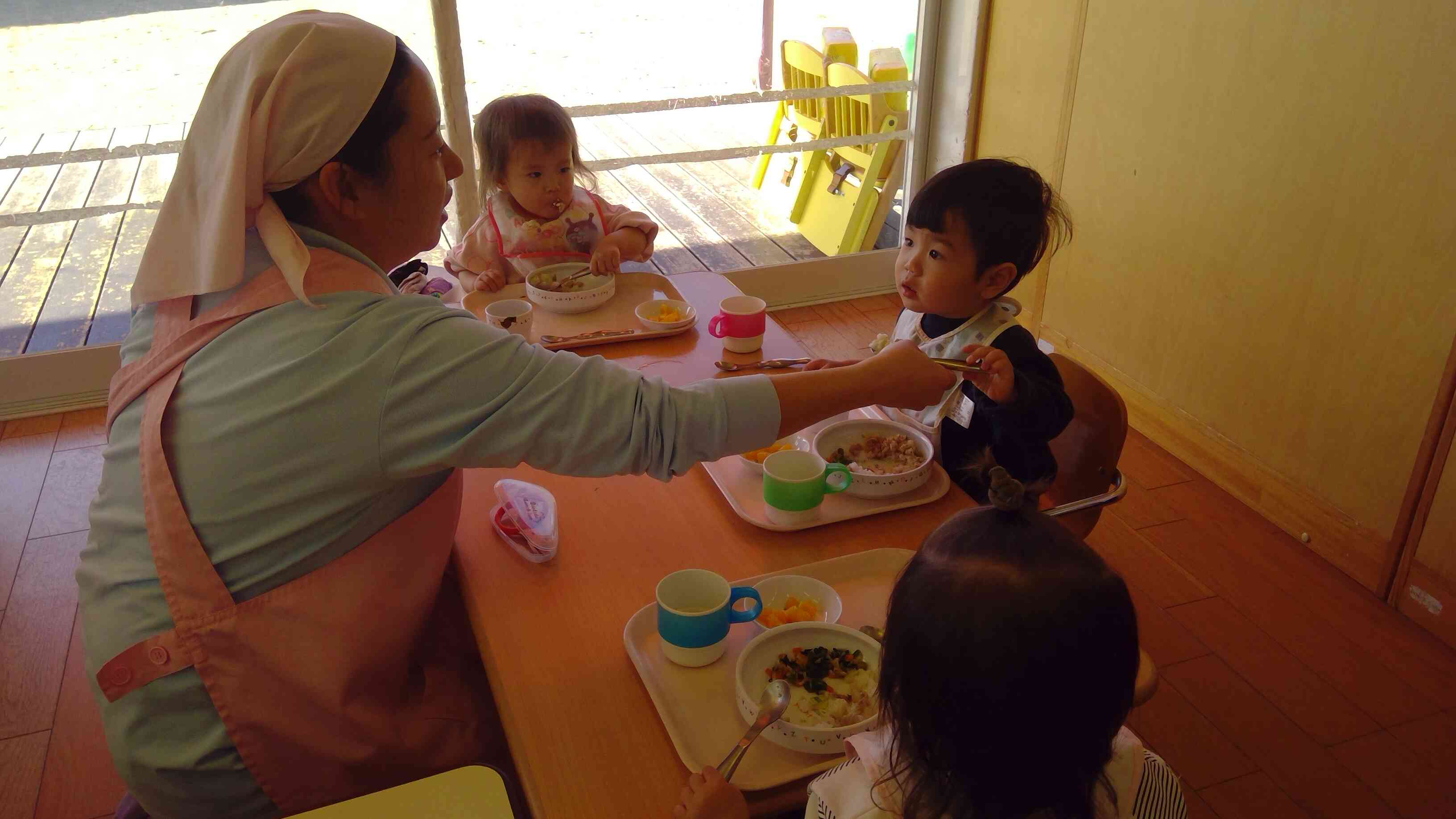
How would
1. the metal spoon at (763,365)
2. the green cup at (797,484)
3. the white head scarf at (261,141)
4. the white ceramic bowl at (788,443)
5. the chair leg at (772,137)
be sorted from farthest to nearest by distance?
the chair leg at (772,137), the metal spoon at (763,365), the white ceramic bowl at (788,443), the green cup at (797,484), the white head scarf at (261,141)

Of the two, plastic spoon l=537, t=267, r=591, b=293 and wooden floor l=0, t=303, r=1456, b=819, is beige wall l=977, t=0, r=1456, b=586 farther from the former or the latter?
plastic spoon l=537, t=267, r=591, b=293

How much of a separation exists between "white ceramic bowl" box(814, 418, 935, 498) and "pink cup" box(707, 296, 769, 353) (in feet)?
0.96


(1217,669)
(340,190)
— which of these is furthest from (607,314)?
(1217,669)

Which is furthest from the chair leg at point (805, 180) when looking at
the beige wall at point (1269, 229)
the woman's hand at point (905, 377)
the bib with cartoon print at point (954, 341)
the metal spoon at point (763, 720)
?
the metal spoon at point (763, 720)

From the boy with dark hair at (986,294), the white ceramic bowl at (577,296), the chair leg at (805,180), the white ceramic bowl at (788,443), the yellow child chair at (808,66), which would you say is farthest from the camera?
the chair leg at (805,180)

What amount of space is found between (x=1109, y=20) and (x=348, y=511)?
8.76 feet

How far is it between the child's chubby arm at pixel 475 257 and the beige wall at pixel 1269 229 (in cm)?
183

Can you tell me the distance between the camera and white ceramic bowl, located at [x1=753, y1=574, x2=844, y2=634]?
1.15 m

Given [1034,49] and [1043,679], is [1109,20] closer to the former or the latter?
[1034,49]

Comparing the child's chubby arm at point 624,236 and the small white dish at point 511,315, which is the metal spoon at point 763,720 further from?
the child's chubby arm at point 624,236

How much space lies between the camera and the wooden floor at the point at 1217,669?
1862 mm

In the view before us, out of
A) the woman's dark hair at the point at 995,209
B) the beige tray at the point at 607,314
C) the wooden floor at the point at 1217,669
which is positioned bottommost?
the wooden floor at the point at 1217,669

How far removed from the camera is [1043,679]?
0.75 m

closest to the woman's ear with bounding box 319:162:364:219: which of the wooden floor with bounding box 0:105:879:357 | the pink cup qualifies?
the pink cup
